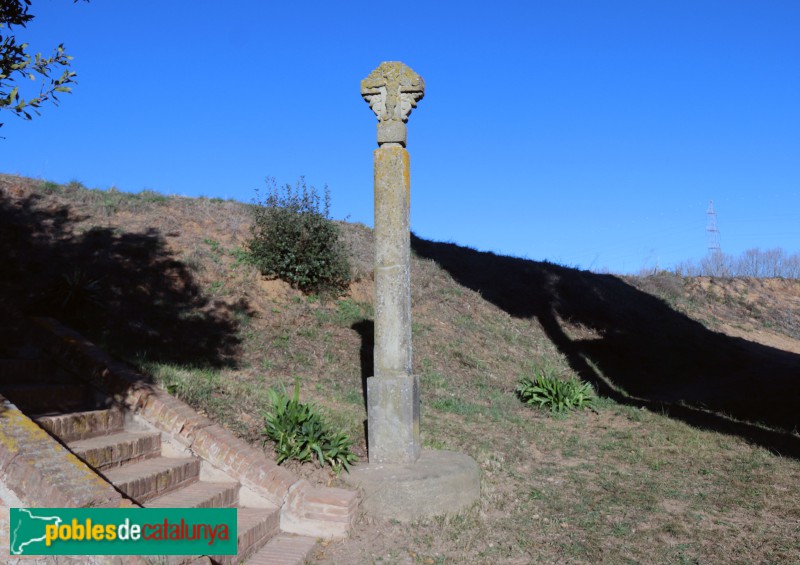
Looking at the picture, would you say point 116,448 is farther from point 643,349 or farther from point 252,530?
point 643,349

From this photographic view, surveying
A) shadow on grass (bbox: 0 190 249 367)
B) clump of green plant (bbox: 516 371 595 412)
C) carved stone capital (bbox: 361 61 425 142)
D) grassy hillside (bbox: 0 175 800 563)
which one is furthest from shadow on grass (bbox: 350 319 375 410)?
carved stone capital (bbox: 361 61 425 142)

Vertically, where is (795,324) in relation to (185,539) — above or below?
above

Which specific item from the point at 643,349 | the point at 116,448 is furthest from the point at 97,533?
the point at 643,349

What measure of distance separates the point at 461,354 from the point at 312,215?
451cm

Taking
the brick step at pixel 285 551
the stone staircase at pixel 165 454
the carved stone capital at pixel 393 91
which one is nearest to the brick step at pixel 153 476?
the stone staircase at pixel 165 454

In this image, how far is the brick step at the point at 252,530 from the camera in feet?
16.1

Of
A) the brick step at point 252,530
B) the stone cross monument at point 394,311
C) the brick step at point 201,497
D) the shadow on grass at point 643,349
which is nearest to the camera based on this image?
the brick step at point 252,530

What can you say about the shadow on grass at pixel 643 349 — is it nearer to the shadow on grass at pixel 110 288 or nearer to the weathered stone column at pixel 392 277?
the weathered stone column at pixel 392 277

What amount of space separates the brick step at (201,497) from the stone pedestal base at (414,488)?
1.13m

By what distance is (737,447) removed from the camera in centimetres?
907

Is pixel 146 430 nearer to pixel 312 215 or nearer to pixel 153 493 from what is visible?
pixel 153 493

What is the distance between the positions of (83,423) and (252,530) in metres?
1.89

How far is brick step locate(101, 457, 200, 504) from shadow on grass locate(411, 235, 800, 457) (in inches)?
327

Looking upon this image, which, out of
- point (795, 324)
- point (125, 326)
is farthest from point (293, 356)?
point (795, 324)
